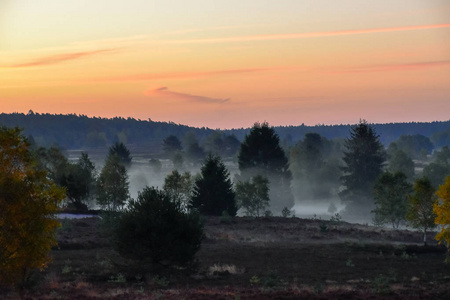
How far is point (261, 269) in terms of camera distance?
38.9 metres

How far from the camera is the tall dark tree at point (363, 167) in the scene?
419ft

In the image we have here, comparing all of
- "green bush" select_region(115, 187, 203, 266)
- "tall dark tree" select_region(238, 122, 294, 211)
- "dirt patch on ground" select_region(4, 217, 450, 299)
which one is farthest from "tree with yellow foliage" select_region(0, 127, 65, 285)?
"tall dark tree" select_region(238, 122, 294, 211)

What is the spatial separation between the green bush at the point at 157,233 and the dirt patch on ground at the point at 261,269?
4.20 feet

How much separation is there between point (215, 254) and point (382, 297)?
2182 centimetres

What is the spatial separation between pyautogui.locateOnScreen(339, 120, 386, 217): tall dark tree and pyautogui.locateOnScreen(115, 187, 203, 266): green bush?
96294 mm

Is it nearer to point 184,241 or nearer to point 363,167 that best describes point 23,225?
point 184,241

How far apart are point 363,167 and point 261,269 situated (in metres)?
93.7

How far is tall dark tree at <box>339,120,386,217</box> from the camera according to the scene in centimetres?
12762

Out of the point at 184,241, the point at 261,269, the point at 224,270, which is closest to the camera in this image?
the point at 184,241

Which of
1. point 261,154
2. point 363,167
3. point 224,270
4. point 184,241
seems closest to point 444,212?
point 224,270

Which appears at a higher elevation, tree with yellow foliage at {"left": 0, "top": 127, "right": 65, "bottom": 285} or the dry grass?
tree with yellow foliage at {"left": 0, "top": 127, "right": 65, "bottom": 285}

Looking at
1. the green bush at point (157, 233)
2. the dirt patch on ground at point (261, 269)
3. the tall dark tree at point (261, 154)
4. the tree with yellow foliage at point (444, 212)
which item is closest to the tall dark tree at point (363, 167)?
the tall dark tree at point (261, 154)

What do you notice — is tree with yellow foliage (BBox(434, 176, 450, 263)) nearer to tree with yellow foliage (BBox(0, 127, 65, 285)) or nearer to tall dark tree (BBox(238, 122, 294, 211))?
tree with yellow foliage (BBox(0, 127, 65, 285))

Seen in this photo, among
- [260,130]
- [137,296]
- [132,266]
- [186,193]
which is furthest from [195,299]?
[260,130]
